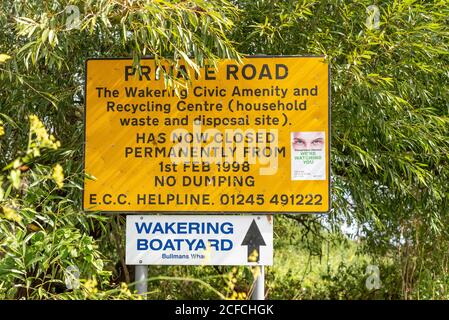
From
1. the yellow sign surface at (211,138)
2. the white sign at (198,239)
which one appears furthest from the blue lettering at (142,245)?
the yellow sign surface at (211,138)

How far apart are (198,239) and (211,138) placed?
680mm

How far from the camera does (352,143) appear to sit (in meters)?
6.59

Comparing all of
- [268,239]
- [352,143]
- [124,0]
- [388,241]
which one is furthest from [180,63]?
[388,241]

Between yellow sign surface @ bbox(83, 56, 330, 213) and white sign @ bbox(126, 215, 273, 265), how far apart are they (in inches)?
3.1

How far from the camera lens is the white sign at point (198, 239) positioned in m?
5.37

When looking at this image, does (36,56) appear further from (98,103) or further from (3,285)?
(3,285)

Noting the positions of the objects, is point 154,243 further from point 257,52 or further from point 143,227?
point 257,52

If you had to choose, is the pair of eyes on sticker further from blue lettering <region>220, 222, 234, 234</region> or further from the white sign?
blue lettering <region>220, 222, 234, 234</region>

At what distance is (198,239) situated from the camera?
5.41m

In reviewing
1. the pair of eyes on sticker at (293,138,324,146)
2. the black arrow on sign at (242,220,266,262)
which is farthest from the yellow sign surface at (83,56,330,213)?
the black arrow on sign at (242,220,266,262)

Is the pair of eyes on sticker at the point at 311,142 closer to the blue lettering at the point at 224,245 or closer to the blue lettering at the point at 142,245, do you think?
the blue lettering at the point at 224,245

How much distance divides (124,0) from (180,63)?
62 centimetres

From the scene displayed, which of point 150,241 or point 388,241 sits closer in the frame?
point 150,241

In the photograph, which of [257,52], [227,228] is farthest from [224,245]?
[257,52]
